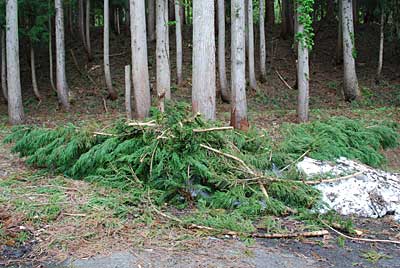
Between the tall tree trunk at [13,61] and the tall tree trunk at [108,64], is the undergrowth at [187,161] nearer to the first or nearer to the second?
the tall tree trunk at [13,61]

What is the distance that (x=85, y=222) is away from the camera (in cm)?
427

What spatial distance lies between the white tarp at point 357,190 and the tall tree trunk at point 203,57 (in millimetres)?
2570

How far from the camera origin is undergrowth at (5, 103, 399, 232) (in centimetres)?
486

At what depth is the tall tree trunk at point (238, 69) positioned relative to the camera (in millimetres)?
8477

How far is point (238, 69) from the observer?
337 inches

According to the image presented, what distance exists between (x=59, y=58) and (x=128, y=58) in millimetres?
5498

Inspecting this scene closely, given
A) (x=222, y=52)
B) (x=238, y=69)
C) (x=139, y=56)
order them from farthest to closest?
(x=222, y=52) < (x=139, y=56) < (x=238, y=69)

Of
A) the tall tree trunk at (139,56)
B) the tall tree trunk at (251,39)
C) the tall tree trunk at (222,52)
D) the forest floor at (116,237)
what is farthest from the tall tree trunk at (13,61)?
the tall tree trunk at (251,39)

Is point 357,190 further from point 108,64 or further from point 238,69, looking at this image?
point 108,64

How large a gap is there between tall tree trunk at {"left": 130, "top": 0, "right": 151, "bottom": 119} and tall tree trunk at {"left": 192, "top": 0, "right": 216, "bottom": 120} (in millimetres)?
2665

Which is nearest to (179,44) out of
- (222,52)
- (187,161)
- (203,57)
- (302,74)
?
(222,52)

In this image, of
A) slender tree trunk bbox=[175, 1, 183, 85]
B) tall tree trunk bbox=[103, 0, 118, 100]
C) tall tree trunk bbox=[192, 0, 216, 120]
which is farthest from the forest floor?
slender tree trunk bbox=[175, 1, 183, 85]

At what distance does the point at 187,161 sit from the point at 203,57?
127 inches

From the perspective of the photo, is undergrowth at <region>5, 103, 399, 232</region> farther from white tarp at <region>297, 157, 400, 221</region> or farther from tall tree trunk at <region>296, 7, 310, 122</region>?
tall tree trunk at <region>296, 7, 310, 122</region>
